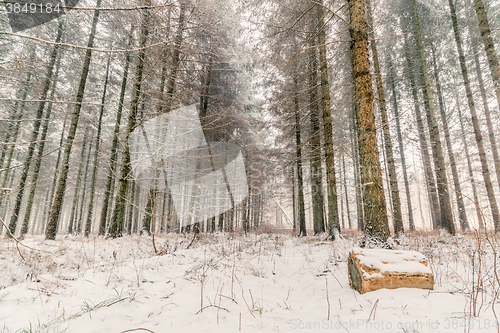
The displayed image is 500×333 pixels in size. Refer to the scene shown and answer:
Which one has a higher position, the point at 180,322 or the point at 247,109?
the point at 247,109

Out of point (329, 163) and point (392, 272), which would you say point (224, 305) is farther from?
point (329, 163)

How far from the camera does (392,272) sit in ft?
8.93

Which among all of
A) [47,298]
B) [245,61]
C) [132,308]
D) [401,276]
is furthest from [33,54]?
[401,276]

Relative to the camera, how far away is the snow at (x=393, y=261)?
2.74 meters

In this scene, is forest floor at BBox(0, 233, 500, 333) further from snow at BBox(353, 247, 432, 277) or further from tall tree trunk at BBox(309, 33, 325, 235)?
tall tree trunk at BBox(309, 33, 325, 235)

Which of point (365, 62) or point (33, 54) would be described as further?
point (33, 54)

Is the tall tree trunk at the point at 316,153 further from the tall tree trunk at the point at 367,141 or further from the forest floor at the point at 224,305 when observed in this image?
the forest floor at the point at 224,305

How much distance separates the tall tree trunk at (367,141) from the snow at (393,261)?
92 cm

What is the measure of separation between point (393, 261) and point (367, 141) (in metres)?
2.31

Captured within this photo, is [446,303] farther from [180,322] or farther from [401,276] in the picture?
[180,322]

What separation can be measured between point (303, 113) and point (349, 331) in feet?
32.3

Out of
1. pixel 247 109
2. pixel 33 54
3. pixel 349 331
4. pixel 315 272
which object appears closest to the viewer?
pixel 349 331

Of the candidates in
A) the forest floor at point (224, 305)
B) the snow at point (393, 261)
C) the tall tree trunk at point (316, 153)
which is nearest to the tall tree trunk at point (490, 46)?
the tall tree trunk at point (316, 153)

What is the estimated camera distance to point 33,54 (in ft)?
33.6
